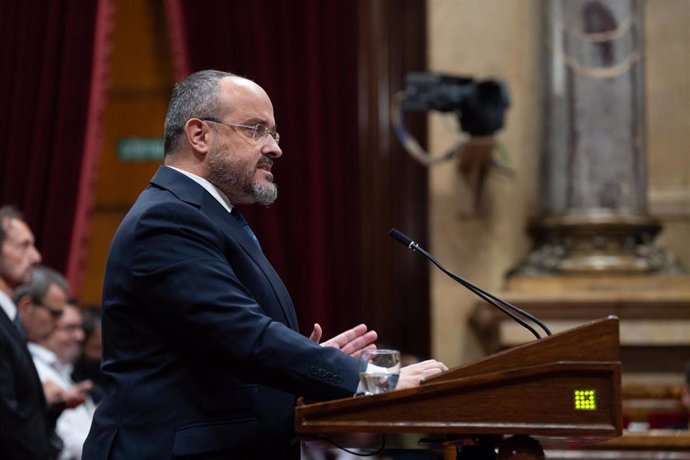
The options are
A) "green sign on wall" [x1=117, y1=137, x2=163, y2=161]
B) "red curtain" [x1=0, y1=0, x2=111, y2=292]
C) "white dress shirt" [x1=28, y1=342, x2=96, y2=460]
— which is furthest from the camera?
"green sign on wall" [x1=117, y1=137, x2=163, y2=161]

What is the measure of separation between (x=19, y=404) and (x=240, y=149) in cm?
146

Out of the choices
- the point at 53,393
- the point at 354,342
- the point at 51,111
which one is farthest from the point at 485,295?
the point at 51,111

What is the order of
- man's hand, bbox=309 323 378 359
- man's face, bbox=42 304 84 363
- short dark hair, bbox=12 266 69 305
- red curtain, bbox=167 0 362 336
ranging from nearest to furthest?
1. man's hand, bbox=309 323 378 359
2. short dark hair, bbox=12 266 69 305
3. man's face, bbox=42 304 84 363
4. red curtain, bbox=167 0 362 336

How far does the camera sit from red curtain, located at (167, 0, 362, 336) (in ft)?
22.4

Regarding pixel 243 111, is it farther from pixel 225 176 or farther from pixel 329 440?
pixel 329 440

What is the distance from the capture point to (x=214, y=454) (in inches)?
97.8

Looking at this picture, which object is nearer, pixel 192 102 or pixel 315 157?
pixel 192 102

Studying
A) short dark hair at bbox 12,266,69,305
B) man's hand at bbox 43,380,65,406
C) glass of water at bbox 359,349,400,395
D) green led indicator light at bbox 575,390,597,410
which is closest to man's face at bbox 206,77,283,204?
glass of water at bbox 359,349,400,395

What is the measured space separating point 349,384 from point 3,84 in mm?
5076

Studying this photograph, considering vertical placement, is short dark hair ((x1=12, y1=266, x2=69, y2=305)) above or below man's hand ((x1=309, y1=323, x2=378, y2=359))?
below

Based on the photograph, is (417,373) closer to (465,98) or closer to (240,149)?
(240,149)

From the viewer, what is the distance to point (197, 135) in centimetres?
277

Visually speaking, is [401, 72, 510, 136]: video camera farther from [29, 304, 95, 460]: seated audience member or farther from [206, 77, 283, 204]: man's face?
[206, 77, 283, 204]: man's face

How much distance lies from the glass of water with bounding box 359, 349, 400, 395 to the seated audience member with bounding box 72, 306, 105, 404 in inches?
143
